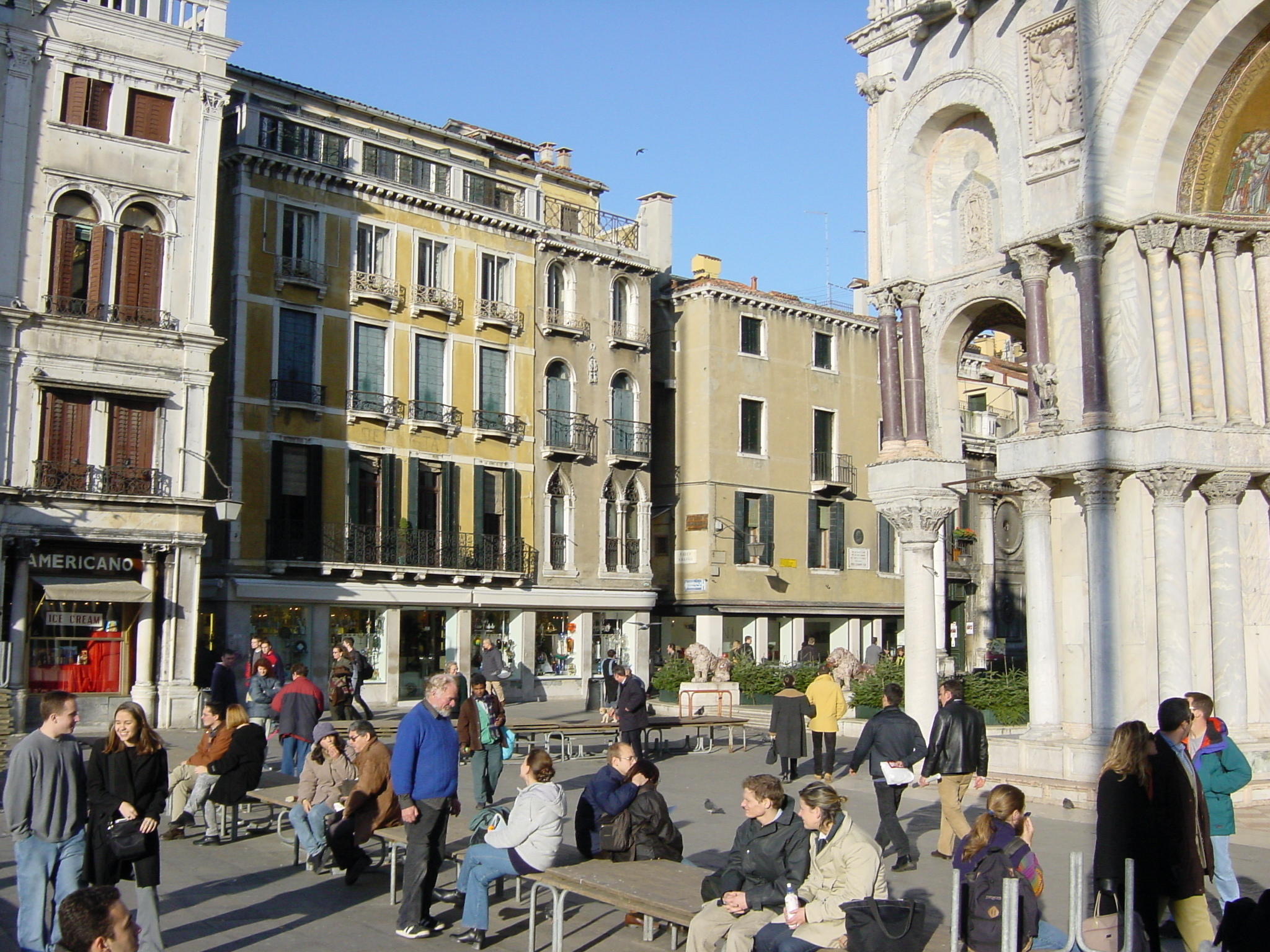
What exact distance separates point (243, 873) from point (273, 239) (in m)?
22.5

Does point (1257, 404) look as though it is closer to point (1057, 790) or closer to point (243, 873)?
point (1057, 790)

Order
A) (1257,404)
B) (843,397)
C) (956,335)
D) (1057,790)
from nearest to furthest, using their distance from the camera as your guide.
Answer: (1057,790) → (1257,404) → (956,335) → (843,397)

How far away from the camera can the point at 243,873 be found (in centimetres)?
1106

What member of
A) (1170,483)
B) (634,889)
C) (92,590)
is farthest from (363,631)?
(634,889)

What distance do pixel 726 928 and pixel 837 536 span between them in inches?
1425

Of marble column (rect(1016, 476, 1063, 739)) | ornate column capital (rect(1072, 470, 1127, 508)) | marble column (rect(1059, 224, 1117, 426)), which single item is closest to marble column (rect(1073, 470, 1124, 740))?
ornate column capital (rect(1072, 470, 1127, 508))

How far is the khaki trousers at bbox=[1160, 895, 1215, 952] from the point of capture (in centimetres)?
776

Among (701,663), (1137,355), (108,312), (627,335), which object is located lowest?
(701,663)

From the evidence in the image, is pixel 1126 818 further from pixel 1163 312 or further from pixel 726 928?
pixel 1163 312

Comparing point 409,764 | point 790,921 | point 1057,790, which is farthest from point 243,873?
point 1057,790

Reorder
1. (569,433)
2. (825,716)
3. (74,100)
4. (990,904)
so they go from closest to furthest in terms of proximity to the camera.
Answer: (990,904) < (825,716) < (74,100) < (569,433)

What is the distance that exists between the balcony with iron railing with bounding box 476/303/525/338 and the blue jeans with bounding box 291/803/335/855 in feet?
80.2

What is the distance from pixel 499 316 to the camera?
34875 mm

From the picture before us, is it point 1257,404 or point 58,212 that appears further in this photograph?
point 58,212
